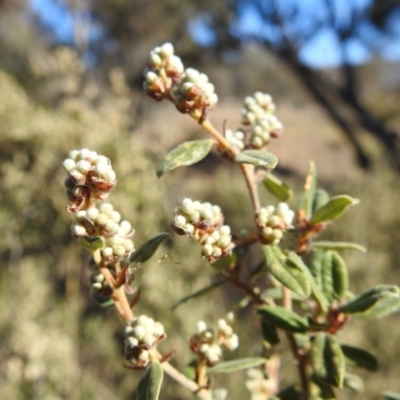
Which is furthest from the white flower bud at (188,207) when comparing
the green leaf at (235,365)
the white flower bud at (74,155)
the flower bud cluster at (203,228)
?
the green leaf at (235,365)

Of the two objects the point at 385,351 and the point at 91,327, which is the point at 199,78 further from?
the point at 385,351

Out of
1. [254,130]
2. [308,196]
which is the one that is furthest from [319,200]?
[254,130]

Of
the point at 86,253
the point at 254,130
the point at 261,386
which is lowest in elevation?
the point at 86,253

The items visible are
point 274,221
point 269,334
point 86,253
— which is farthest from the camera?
point 86,253

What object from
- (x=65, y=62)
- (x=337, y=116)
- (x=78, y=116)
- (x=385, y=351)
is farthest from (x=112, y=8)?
(x=385, y=351)

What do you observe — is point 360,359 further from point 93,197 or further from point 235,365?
point 93,197

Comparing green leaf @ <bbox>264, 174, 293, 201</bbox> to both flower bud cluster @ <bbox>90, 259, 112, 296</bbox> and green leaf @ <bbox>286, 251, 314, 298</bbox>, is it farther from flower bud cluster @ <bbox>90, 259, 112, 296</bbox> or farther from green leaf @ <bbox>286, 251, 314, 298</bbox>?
flower bud cluster @ <bbox>90, 259, 112, 296</bbox>
